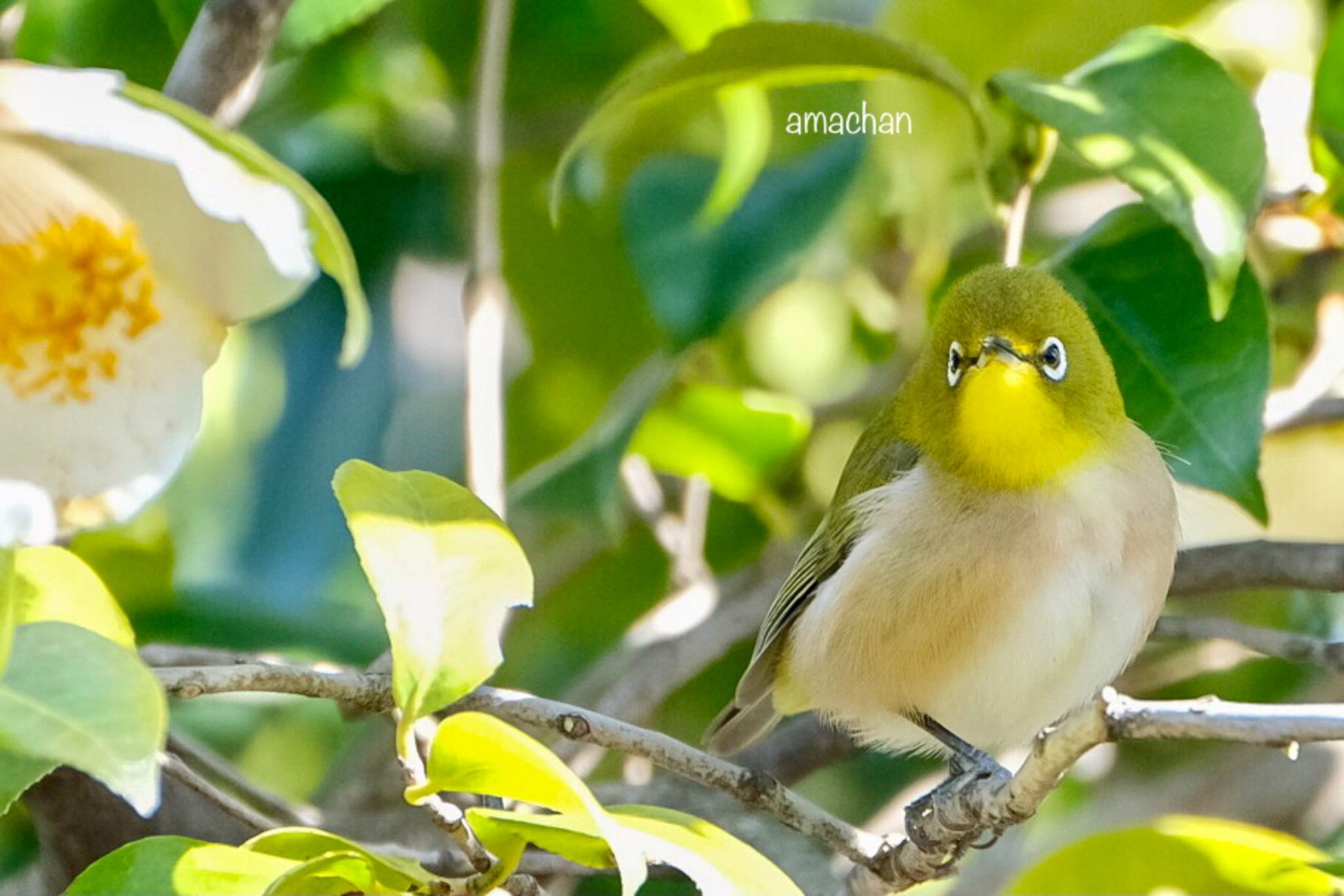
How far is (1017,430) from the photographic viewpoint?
7.07 feet

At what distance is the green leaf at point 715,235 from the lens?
8.03 ft

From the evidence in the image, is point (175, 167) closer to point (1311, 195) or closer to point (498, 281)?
point (498, 281)

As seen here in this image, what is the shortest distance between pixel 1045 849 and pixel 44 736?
1.96 metres

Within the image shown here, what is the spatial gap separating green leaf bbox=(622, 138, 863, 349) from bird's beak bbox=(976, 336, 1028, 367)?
48 centimetres

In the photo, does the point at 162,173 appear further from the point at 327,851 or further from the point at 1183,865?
the point at 1183,865

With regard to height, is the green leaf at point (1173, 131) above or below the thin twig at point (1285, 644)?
above

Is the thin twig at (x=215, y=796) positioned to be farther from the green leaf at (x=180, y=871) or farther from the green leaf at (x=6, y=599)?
the green leaf at (x=6, y=599)

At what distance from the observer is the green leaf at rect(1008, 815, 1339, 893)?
136 cm

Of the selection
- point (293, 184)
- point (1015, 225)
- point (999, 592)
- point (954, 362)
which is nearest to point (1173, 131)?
point (1015, 225)

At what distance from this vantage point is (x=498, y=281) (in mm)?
2289

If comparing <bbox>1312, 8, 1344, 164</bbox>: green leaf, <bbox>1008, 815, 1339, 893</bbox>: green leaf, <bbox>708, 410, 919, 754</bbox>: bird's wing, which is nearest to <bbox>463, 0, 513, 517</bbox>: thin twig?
<bbox>708, 410, 919, 754</bbox>: bird's wing

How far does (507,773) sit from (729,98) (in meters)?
1.31

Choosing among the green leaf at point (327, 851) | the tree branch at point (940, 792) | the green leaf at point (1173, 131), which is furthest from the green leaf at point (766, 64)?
the green leaf at point (327, 851)

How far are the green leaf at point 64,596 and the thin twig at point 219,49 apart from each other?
71cm
